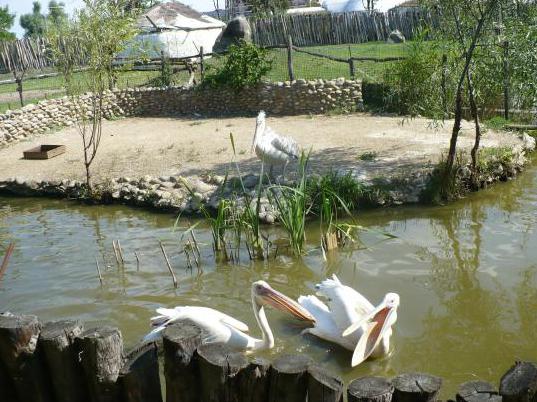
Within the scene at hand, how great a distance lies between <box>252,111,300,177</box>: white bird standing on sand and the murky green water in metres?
1.71

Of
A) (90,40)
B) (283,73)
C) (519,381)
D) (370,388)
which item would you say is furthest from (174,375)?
(283,73)

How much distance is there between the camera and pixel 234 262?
27.9 ft

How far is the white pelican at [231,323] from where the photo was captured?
5824 millimetres

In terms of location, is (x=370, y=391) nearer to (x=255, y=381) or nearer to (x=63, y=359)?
(x=255, y=381)

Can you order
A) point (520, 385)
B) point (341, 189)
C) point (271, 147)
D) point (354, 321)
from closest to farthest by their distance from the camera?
point (520, 385)
point (354, 321)
point (341, 189)
point (271, 147)

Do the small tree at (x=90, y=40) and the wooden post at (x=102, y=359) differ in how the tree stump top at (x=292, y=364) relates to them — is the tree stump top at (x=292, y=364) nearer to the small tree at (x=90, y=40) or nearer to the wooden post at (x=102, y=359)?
the wooden post at (x=102, y=359)

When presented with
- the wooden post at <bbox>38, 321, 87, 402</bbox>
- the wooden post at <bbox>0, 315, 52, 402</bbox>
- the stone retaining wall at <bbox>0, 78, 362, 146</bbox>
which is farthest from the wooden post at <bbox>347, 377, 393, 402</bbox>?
the stone retaining wall at <bbox>0, 78, 362, 146</bbox>

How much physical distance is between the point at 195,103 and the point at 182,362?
16.7 meters

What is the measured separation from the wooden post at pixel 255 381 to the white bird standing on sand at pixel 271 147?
7014 mm

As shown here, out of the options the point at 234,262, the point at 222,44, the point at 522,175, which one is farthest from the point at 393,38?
the point at 234,262

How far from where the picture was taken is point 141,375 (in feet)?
12.8

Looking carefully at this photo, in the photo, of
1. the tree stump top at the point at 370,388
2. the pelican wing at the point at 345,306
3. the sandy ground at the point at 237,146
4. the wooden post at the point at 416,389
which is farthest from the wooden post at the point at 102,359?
the sandy ground at the point at 237,146

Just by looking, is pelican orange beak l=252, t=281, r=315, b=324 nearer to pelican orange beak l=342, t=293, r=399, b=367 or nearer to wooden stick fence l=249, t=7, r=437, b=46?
pelican orange beak l=342, t=293, r=399, b=367

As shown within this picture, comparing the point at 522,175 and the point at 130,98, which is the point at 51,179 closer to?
the point at 130,98
